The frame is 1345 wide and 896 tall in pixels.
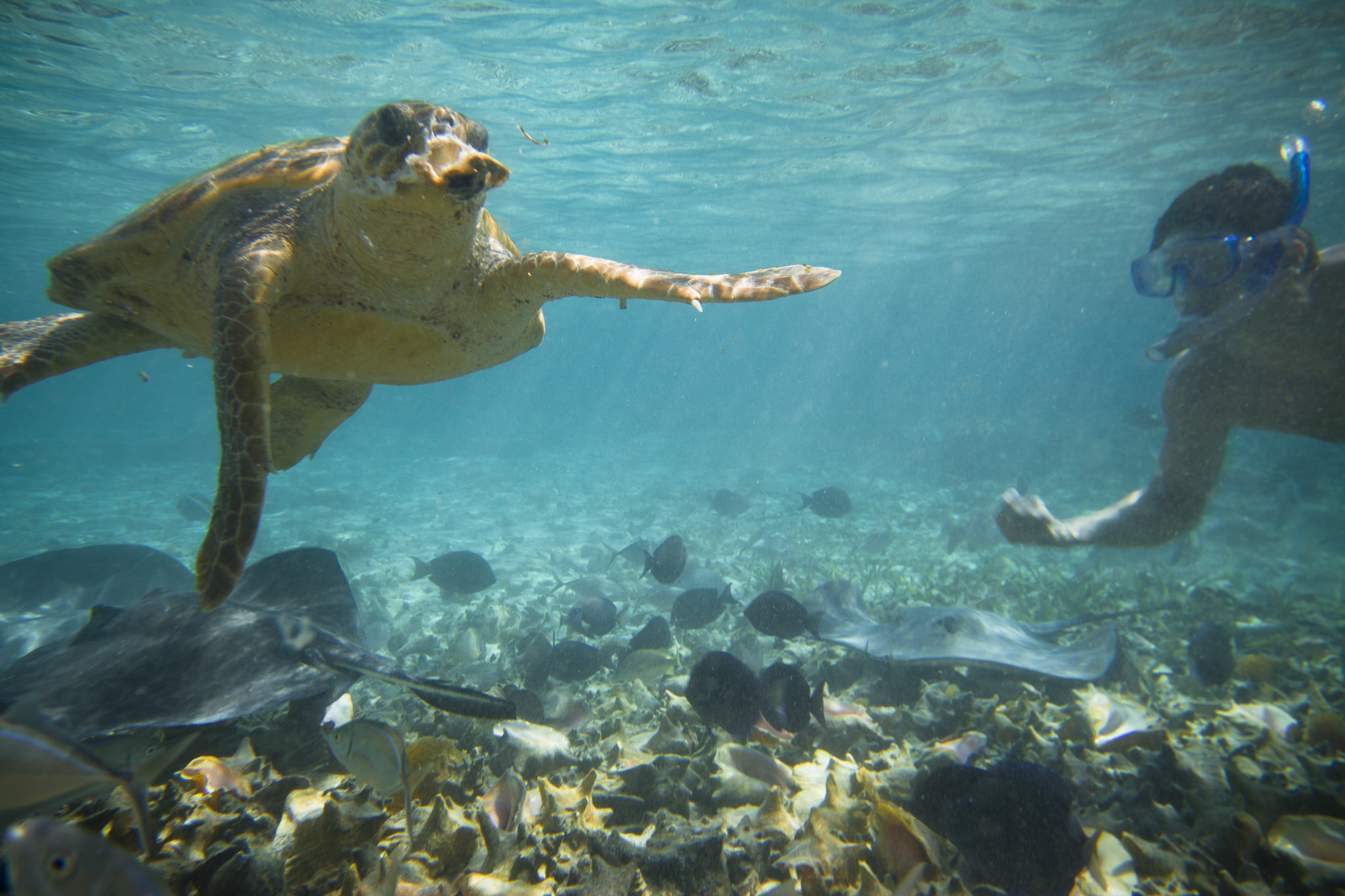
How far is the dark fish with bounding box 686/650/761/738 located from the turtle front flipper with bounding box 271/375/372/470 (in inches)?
142

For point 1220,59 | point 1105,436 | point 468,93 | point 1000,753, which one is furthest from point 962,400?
point 1000,753

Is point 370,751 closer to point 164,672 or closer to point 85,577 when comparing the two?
point 164,672

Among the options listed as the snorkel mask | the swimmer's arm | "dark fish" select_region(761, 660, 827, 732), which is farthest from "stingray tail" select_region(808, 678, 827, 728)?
the snorkel mask

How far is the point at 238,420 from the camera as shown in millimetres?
2189

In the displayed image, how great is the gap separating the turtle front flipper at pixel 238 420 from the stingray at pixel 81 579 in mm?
7367

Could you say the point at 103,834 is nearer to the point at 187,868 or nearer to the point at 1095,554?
the point at 187,868

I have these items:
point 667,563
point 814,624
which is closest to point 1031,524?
point 814,624

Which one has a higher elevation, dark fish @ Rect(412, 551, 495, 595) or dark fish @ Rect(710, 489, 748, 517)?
dark fish @ Rect(412, 551, 495, 595)

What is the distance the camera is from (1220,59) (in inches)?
474

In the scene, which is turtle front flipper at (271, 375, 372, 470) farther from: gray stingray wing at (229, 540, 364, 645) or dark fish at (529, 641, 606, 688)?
dark fish at (529, 641, 606, 688)

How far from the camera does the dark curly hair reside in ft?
12.1

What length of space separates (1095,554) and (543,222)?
2474 centimetres

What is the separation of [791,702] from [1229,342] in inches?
162

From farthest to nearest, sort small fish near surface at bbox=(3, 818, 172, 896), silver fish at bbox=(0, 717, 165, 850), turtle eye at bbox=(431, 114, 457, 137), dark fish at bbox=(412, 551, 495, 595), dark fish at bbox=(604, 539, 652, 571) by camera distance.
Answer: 1. dark fish at bbox=(604, 539, 652, 571)
2. dark fish at bbox=(412, 551, 495, 595)
3. turtle eye at bbox=(431, 114, 457, 137)
4. silver fish at bbox=(0, 717, 165, 850)
5. small fish near surface at bbox=(3, 818, 172, 896)
